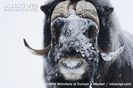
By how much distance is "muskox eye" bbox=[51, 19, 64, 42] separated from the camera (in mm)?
1519

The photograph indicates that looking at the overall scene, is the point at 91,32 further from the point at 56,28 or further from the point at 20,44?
the point at 20,44

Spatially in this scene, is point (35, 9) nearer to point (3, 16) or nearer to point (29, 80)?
point (3, 16)

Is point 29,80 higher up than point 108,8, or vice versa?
point 108,8

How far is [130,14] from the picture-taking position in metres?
1.52

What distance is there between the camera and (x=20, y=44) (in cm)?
154

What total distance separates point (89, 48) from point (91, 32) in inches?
1.8

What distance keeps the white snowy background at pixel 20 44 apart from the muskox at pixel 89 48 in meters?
0.05

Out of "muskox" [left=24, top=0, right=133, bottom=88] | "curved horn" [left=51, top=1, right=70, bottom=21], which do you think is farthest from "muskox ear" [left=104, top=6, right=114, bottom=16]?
"curved horn" [left=51, top=1, right=70, bottom=21]

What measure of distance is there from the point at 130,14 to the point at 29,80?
0.34 metres

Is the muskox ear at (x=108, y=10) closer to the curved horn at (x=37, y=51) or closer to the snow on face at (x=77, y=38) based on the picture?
the snow on face at (x=77, y=38)

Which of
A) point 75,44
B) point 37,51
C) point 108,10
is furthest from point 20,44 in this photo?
point 108,10

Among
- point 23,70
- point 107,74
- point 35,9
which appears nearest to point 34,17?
point 35,9

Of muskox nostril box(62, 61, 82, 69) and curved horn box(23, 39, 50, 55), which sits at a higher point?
curved horn box(23, 39, 50, 55)

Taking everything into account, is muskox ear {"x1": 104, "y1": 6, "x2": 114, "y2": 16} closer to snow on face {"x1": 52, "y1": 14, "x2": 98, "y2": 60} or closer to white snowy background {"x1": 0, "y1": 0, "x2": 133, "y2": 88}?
snow on face {"x1": 52, "y1": 14, "x2": 98, "y2": 60}
